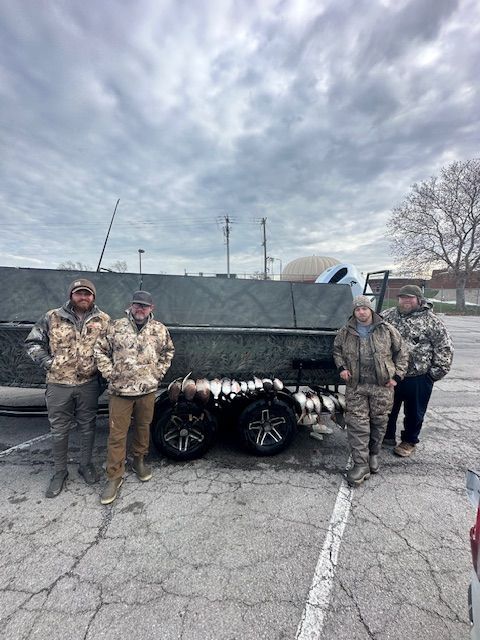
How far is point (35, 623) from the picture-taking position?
170 cm

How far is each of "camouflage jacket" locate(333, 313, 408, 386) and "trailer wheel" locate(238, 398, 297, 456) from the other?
0.82 metres

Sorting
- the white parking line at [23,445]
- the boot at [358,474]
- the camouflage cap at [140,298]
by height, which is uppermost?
the camouflage cap at [140,298]

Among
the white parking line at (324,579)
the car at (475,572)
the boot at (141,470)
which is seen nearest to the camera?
the car at (475,572)

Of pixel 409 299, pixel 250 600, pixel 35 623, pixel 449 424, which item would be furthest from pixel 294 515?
pixel 449 424

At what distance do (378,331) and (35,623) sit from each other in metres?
3.21

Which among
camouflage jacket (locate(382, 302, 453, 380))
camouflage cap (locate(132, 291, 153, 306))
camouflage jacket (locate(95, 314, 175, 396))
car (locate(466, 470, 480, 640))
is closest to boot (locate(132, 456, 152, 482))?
camouflage jacket (locate(95, 314, 175, 396))

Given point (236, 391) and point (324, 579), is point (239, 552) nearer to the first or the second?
point (324, 579)

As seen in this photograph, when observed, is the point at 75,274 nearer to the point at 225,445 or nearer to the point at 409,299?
the point at 225,445

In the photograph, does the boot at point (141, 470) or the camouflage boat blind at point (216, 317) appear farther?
the camouflage boat blind at point (216, 317)

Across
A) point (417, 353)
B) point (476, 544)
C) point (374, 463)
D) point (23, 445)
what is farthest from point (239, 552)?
point (23, 445)

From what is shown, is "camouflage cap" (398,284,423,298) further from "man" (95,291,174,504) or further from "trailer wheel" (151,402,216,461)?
"man" (95,291,174,504)

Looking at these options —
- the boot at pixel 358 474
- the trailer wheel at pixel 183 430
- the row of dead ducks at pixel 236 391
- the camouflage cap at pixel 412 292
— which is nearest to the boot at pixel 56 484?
the trailer wheel at pixel 183 430

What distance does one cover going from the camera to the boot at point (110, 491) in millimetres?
2691

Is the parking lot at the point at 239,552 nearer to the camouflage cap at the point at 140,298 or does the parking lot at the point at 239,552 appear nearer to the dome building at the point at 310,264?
the camouflage cap at the point at 140,298
